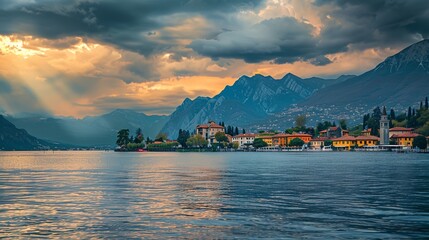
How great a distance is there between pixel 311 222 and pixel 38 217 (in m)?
20.1

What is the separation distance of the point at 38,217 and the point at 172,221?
34.2ft

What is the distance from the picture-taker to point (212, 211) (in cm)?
4103

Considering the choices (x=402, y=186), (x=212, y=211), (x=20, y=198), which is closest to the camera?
(x=212, y=211)

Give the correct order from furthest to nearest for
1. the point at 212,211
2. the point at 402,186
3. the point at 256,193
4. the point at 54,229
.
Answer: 1. the point at 402,186
2. the point at 256,193
3. the point at 212,211
4. the point at 54,229

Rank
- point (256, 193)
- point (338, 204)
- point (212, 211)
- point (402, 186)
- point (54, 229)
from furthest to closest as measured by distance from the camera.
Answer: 1. point (402, 186)
2. point (256, 193)
3. point (338, 204)
4. point (212, 211)
5. point (54, 229)

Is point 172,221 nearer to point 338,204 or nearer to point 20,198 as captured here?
point 338,204

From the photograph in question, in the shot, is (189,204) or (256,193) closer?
(189,204)

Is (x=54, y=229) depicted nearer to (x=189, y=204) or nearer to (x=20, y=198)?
(x=189, y=204)

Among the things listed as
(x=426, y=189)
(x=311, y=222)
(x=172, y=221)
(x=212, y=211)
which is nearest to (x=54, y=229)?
(x=172, y=221)

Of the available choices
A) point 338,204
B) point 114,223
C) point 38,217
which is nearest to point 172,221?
point 114,223

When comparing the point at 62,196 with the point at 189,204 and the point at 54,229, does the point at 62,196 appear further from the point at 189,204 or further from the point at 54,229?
the point at 54,229

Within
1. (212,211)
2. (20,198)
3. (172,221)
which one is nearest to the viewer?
(172,221)

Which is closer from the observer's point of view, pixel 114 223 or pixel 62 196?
pixel 114 223

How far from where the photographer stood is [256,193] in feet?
179
